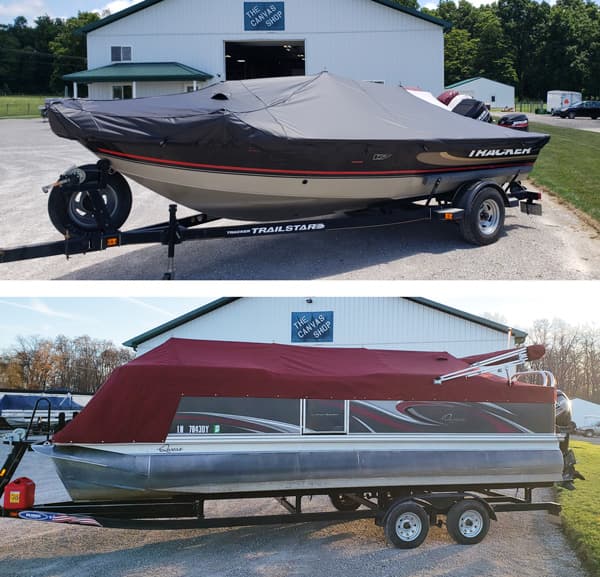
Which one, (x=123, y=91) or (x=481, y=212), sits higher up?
(x=123, y=91)

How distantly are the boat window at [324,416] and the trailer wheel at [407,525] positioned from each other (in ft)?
3.70

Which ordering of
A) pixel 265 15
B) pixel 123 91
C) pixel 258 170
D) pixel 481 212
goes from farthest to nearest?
1. pixel 123 91
2. pixel 265 15
3. pixel 481 212
4. pixel 258 170

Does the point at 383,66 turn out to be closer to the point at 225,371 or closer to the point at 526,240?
the point at 526,240

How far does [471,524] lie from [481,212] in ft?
14.2

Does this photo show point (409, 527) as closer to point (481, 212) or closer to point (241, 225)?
point (241, 225)

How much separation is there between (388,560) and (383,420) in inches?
55.9

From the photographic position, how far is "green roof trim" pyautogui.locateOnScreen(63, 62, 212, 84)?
28.8 m

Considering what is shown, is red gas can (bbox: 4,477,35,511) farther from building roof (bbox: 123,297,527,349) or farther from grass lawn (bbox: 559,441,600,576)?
grass lawn (bbox: 559,441,600,576)

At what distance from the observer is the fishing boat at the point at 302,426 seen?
6379 mm

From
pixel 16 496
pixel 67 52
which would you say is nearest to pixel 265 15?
pixel 16 496

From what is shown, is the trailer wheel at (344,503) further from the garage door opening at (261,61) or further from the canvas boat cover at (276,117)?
the garage door opening at (261,61)

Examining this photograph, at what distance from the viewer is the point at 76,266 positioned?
341 inches

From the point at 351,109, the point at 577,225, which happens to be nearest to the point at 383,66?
the point at 577,225

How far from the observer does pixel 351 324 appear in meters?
11.8
